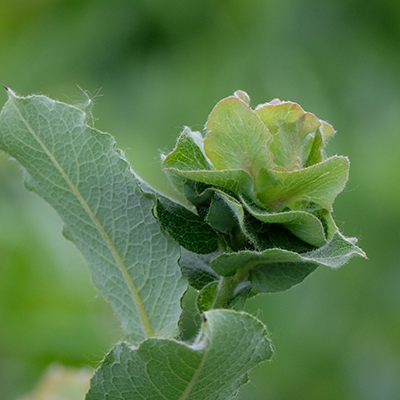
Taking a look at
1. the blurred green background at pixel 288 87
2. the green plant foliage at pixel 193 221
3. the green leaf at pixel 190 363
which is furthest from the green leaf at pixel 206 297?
the blurred green background at pixel 288 87

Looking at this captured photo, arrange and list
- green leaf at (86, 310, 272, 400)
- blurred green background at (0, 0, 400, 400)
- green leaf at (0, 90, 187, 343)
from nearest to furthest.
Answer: green leaf at (86, 310, 272, 400) → green leaf at (0, 90, 187, 343) → blurred green background at (0, 0, 400, 400)

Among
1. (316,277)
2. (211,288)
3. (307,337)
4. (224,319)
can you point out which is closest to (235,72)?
(316,277)

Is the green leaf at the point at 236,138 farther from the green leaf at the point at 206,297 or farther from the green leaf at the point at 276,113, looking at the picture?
the green leaf at the point at 206,297

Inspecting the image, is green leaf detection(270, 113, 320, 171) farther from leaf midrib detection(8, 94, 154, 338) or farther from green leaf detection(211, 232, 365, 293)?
leaf midrib detection(8, 94, 154, 338)

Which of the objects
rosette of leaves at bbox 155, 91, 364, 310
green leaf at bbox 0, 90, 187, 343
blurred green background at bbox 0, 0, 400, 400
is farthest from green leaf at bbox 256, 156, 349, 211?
blurred green background at bbox 0, 0, 400, 400

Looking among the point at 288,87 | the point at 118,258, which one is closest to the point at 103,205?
the point at 118,258

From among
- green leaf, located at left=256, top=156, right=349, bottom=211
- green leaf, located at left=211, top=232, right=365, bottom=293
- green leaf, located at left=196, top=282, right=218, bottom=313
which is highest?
green leaf, located at left=256, top=156, right=349, bottom=211

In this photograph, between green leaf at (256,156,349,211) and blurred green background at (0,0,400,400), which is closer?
green leaf at (256,156,349,211)
